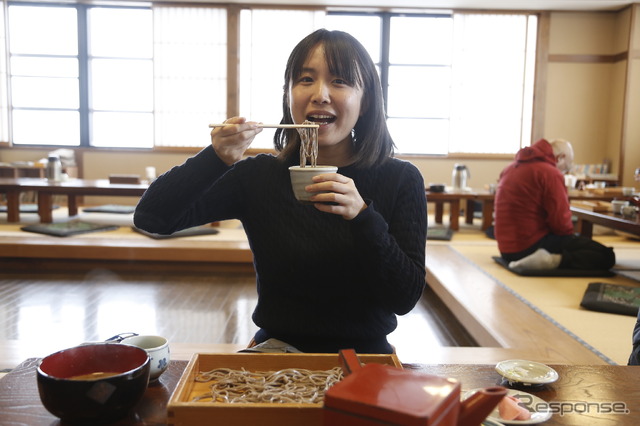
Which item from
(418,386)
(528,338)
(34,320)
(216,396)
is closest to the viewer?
(418,386)

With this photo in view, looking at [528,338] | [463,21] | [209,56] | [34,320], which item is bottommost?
[34,320]

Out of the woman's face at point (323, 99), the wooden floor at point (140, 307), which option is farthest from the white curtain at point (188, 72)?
the woman's face at point (323, 99)

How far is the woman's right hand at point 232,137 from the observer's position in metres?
1.13

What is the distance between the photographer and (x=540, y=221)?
12.7 ft

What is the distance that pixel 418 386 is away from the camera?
0.56m

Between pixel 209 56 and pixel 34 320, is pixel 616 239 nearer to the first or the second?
pixel 34 320

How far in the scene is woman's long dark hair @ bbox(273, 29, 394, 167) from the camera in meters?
1.28

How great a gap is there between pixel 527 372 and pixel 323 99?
692 mm

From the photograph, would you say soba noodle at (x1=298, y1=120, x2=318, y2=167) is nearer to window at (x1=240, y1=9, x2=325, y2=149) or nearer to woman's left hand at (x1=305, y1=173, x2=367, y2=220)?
woman's left hand at (x1=305, y1=173, x2=367, y2=220)

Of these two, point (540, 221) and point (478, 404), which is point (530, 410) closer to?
point (478, 404)

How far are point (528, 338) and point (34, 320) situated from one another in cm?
280

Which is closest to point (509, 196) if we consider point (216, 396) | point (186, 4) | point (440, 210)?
point (440, 210)

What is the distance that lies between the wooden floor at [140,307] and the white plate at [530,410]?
1454 millimetres

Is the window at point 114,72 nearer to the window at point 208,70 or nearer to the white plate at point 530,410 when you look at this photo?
the window at point 208,70
